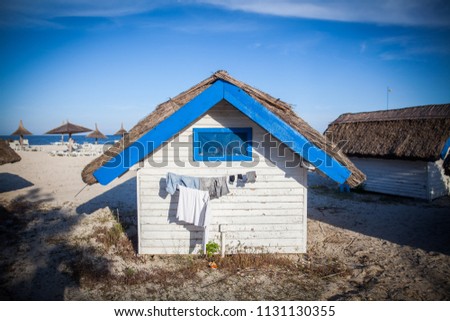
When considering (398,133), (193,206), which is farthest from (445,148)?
(193,206)

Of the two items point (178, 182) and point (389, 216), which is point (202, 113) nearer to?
point (178, 182)

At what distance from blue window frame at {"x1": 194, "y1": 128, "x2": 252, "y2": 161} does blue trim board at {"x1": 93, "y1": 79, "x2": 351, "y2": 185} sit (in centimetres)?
72

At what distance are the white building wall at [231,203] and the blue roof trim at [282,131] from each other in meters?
0.68

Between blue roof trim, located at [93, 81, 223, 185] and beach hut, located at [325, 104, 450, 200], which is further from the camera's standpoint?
beach hut, located at [325, 104, 450, 200]

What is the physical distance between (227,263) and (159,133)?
3.30 metres

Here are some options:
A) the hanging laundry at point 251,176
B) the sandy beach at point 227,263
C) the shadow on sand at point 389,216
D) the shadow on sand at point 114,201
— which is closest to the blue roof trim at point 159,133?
the hanging laundry at point 251,176

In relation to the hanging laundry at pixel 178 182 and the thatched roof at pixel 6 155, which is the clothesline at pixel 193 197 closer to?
the hanging laundry at pixel 178 182

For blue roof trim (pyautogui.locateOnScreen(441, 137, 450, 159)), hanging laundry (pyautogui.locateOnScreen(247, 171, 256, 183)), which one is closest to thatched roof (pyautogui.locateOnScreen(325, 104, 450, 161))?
blue roof trim (pyautogui.locateOnScreen(441, 137, 450, 159))

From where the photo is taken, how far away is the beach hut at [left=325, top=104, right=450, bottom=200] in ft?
37.7

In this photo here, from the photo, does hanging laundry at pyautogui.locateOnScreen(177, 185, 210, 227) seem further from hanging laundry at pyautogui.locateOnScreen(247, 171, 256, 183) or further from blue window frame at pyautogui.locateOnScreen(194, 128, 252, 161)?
hanging laundry at pyautogui.locateOnScreen(247, 171, 256, 183)

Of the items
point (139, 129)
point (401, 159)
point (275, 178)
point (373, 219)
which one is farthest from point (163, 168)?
point (401, 159)

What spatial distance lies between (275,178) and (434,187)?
10390mm

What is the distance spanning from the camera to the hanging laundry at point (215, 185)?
5820 mm

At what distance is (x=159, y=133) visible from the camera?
5.34m
